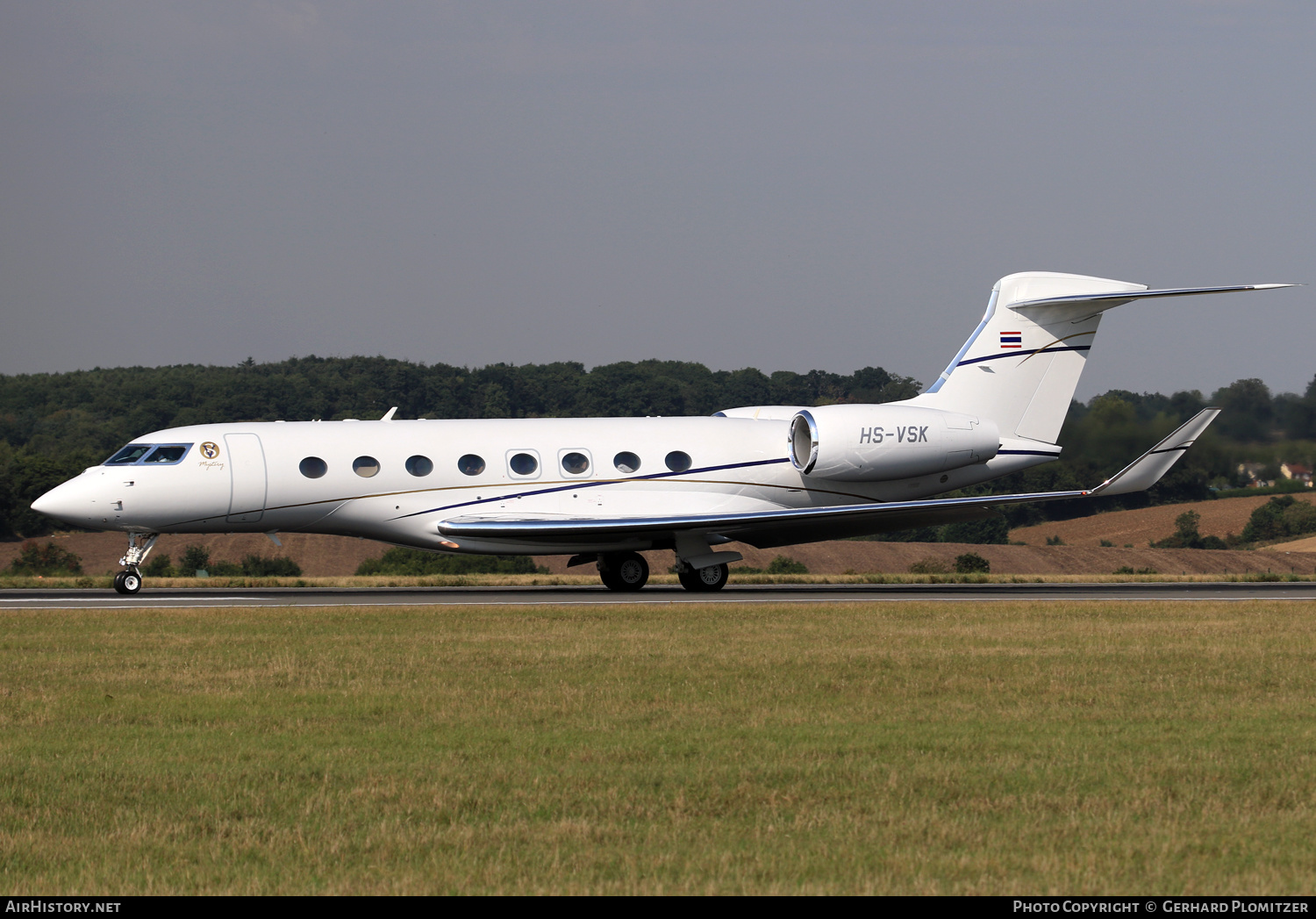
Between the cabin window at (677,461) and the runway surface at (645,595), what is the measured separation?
2.35m

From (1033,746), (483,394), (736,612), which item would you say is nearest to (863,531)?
(736,612)

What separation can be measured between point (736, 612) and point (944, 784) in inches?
446

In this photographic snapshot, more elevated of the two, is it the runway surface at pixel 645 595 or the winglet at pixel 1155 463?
the winglet at pixel 1155 463

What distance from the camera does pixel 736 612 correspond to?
1919cm

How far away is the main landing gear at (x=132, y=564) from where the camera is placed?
24.2m

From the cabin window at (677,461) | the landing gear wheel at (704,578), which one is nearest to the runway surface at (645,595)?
the landing gear wheel at (704,578)

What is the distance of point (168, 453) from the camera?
24.8 m

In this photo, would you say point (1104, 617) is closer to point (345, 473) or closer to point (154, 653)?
point (154, 653)

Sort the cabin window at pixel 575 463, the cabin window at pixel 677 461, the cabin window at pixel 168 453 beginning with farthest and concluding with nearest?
the cabin window at pixel 677 461
the cabin window at pixel 575 463
the cabin window at pixel 168 453

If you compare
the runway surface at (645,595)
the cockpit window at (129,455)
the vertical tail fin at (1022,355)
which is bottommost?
the runway surface at (645,595)

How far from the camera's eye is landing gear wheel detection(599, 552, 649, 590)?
26891 mm

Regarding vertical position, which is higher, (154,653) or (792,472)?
(792,472)

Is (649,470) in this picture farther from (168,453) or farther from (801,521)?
(168,453)

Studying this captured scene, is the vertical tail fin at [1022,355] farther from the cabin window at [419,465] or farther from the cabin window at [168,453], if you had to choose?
the cabin window at [168,453]
